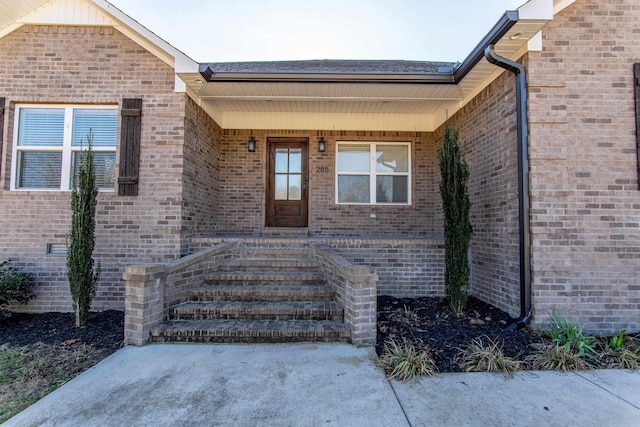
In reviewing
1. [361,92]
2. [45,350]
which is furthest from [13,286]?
[361,92]

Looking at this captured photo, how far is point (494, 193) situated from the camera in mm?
4520

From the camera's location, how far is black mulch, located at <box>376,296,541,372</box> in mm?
3190

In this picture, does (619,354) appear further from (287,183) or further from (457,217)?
(287,183)

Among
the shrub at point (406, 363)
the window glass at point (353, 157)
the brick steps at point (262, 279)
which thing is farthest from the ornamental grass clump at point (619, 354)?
the window glass at point (353, 157)

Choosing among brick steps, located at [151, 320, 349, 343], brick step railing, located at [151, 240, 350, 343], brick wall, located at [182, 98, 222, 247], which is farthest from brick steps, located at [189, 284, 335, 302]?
brick wall, located at [182, 98, 222, 247]

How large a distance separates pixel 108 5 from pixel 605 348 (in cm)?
786

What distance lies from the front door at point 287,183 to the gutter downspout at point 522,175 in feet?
13.4

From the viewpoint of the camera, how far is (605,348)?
10.5 ft

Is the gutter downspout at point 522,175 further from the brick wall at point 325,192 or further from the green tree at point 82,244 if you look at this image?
the green tree at point 82,244

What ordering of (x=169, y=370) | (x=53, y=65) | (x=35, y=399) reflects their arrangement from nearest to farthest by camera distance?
(x=35, y=399) → (x=169, y=370) → (x=53, y=65)

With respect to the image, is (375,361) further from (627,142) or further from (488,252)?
(627,142)

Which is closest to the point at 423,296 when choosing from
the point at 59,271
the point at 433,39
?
the point at 59,271

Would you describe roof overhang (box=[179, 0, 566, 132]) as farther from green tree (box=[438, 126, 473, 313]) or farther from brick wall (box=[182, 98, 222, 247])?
green tree (box=[438, 126, 473, 313])

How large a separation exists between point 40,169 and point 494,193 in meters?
7.14
